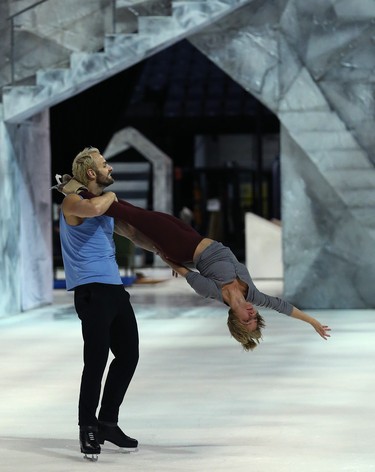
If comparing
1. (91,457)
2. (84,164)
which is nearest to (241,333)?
(91,457)

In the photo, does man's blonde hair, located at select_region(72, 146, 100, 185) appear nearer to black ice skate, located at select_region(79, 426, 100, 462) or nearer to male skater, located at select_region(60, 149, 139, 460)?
male skater, located at select_region(60, 149, 139, 460)

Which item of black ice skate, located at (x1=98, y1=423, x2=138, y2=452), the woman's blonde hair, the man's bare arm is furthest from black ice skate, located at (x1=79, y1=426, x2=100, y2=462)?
the man's bare arm

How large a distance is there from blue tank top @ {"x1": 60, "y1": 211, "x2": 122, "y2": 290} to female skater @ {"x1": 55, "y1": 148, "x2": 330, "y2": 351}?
9.3 inches

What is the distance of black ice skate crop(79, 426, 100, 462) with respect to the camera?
6887mm

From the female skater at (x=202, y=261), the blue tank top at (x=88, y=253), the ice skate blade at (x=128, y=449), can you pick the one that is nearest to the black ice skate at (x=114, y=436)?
the ice skate blade at (x=128, y=449)

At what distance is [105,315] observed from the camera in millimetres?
6867

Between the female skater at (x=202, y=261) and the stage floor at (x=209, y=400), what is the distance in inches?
30.4

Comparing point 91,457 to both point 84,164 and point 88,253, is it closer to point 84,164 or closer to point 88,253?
point 88,253

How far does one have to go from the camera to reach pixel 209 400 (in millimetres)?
9344

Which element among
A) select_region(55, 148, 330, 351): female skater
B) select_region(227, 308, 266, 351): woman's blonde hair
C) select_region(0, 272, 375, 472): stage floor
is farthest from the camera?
select_region(0, 272, 375, 472): stage floor

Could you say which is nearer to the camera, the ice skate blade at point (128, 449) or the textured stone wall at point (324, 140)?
the ice skate blade at point (128, 449)

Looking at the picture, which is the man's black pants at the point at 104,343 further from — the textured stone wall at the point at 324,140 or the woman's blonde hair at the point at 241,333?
the textured stone wall at the point at 324,140

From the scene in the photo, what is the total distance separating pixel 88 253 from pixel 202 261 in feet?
2.58

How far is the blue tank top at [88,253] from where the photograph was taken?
22.7ft
